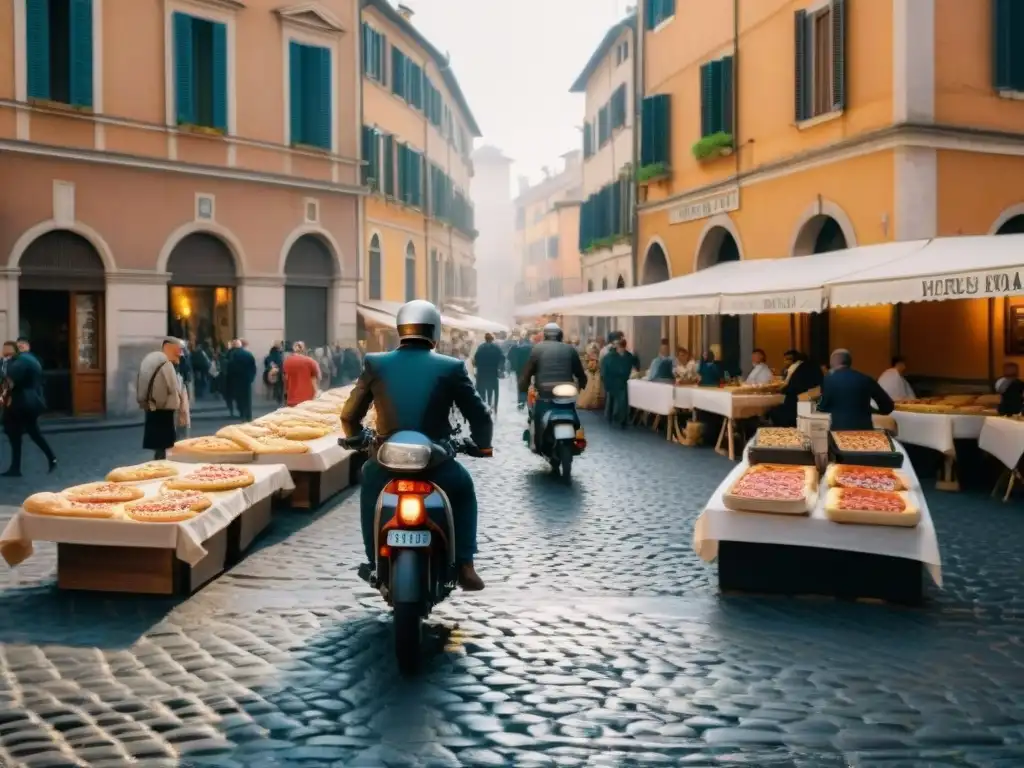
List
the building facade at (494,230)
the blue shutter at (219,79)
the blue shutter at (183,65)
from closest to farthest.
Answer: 1. the blue shutter at (183,65)
2. the blue shutter at (219,79)
3. the building facade at (494,230)

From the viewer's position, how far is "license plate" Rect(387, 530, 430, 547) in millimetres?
5375

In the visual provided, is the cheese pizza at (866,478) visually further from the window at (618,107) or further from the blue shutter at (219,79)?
the window at (618,107)

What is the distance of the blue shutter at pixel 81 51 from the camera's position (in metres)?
20.5

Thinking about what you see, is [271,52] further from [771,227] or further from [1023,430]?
[1023,430]

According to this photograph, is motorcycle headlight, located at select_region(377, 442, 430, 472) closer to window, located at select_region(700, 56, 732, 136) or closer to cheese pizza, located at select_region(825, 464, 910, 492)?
cheese pizza, located at select_region(825, 464, 910, 492)

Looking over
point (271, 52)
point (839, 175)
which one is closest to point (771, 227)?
point (839, 175)

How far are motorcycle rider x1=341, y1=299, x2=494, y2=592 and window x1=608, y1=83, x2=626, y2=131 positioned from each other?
27.3 m

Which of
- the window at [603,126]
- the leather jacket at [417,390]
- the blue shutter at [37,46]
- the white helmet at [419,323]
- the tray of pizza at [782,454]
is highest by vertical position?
the window at [603,126]

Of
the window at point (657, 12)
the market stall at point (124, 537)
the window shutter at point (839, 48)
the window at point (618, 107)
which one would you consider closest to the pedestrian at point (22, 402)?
the market stall at point (124, 537)

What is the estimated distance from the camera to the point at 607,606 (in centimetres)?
677

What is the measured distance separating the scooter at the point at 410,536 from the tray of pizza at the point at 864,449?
13.7ft

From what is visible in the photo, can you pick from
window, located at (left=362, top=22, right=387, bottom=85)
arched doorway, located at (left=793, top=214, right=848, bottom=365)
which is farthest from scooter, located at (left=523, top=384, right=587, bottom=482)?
window, located at (left=362, top=22, right=387, bottom=85)

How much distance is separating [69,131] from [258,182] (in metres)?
4.45

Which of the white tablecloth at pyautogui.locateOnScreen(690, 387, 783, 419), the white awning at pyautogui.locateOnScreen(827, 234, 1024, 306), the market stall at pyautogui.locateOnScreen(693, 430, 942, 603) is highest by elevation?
the white awning at pyautogui.locateOnScreen(827, 234, 1024, 306)
